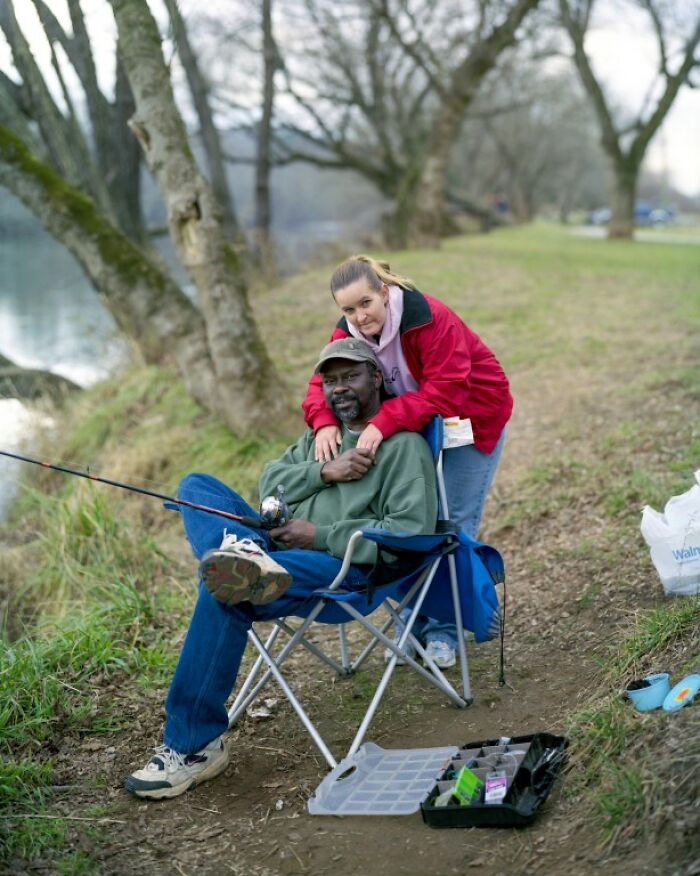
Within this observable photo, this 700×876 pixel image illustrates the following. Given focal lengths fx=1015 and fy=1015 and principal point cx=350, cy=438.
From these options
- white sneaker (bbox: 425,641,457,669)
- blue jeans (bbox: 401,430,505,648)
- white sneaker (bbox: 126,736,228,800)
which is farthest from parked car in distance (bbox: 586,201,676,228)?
white sneaker (bbox: 126,736,228,800)

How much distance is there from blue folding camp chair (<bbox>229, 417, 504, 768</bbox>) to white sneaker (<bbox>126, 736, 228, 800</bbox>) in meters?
0.20

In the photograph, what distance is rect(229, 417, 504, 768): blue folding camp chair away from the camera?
3.26 meters

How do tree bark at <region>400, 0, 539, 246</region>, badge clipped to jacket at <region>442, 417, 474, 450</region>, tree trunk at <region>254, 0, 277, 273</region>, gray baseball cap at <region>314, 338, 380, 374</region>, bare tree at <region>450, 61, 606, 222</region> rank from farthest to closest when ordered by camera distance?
bare tree at <region>450, 61, 606, 222</region>, tree trunk at <region>254, 0, 277, 273</region>, tree bark at <region>400, 0, 539, 246</region>, badge clipped to jacket at <region>442, 417, 474, 450</region>, gray baseball cap at <region>314, 338, 380, 374</region>

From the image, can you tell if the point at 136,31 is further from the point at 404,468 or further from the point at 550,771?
the point at 550,771

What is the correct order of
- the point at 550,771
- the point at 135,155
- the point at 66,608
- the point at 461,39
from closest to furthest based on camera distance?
the point at 550,771
the point at 66,608
the point at 135,155
the point at 461,39

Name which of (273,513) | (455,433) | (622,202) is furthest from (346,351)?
(622,202)

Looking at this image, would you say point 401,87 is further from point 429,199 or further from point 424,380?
point 424,380

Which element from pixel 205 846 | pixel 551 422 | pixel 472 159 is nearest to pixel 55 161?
pixel 551 422

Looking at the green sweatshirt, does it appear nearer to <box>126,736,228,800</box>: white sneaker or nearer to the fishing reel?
the fishing reel

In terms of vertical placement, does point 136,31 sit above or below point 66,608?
above

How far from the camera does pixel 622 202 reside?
2316 centimetres

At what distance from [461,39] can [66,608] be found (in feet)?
61.0

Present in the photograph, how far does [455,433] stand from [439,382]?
0.66 feet

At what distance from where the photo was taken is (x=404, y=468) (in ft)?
11.7
